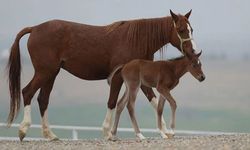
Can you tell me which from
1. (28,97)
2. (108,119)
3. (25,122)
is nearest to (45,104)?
(28,97)

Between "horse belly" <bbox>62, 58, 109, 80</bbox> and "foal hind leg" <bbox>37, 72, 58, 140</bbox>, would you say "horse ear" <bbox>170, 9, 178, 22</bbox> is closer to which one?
"horse belly" <bbox>62, 58, 109, 80</bbox>

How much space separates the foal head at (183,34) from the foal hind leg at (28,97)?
234 cm

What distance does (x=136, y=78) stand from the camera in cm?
1015

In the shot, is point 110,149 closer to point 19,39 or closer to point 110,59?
point 110,59

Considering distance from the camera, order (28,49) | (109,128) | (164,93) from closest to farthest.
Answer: (164,93), (109,128), (28,49)

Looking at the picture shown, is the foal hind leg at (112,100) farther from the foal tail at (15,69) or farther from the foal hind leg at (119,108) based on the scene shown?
the foal tail at (15,69)

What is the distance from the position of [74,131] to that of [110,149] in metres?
4.81

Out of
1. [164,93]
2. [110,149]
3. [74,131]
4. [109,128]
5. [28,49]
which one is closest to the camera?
[110,149]

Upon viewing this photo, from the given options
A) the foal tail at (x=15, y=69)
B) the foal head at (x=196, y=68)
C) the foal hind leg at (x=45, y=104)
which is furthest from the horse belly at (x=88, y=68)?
the foal head at (x=196, y=68)

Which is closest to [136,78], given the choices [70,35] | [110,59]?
[110,59]

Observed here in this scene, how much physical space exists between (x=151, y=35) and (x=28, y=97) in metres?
2.20

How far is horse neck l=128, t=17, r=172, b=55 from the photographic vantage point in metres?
10.8

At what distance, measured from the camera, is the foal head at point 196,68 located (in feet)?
32.7

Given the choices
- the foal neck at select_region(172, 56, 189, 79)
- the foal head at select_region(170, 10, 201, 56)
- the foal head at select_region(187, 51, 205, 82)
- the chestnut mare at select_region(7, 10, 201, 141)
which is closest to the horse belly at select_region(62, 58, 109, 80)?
the chestnut mare at select_region(7, 10, 201, 141)
